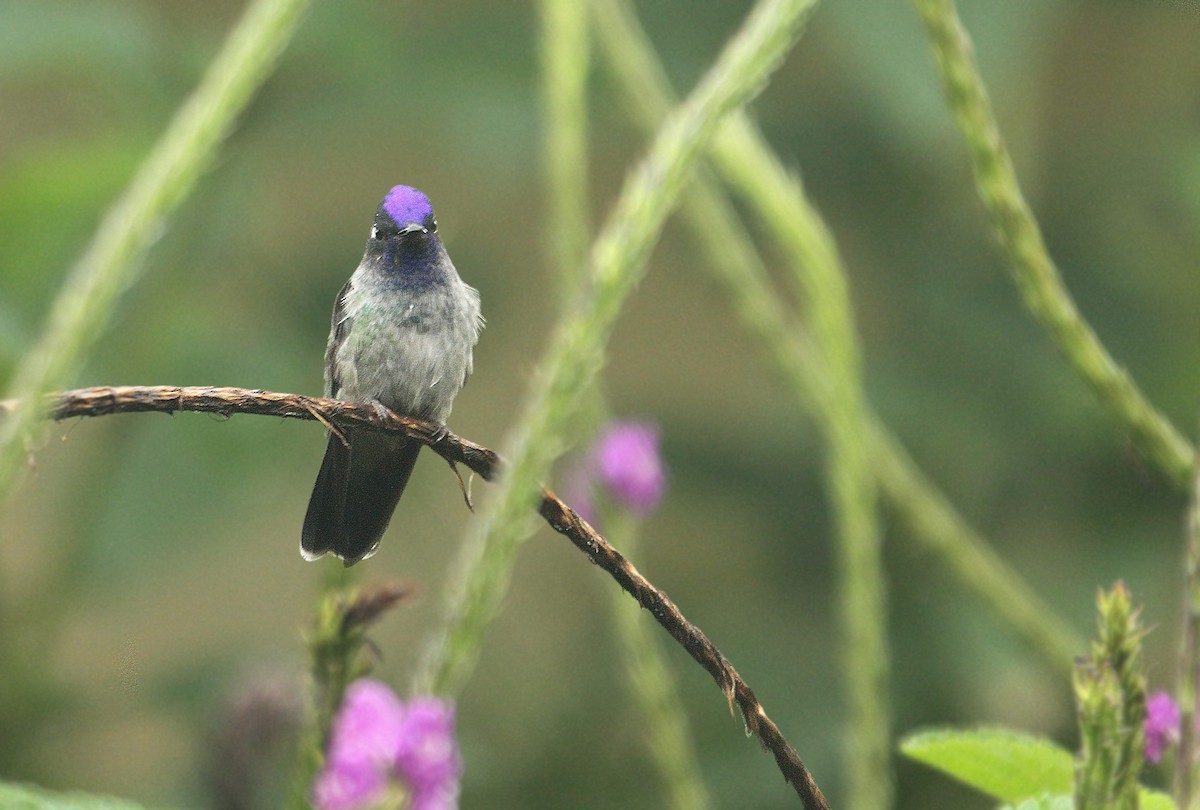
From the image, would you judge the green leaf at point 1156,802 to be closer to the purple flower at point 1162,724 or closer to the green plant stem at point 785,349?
the purple flower at point 1162,724

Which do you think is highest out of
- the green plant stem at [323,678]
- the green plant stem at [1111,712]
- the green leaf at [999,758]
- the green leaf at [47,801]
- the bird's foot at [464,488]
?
the bird's foot at [464,488]

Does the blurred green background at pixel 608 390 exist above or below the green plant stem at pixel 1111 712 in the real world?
above

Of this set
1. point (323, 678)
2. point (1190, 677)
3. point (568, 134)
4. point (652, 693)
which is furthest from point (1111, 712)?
point (568, 134)

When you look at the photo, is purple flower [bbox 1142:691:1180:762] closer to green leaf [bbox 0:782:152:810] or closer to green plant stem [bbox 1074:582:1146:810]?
green plant stem [bbox 1074:582:1146:810]

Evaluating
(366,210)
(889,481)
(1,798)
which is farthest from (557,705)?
(1,798)

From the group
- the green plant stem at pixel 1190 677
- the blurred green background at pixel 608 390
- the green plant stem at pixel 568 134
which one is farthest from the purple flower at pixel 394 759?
the blurred green background at pixel 608 390

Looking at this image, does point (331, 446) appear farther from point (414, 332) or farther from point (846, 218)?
point (846, 218)

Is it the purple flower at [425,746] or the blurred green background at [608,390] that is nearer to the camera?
the purple flower at [425,746]
